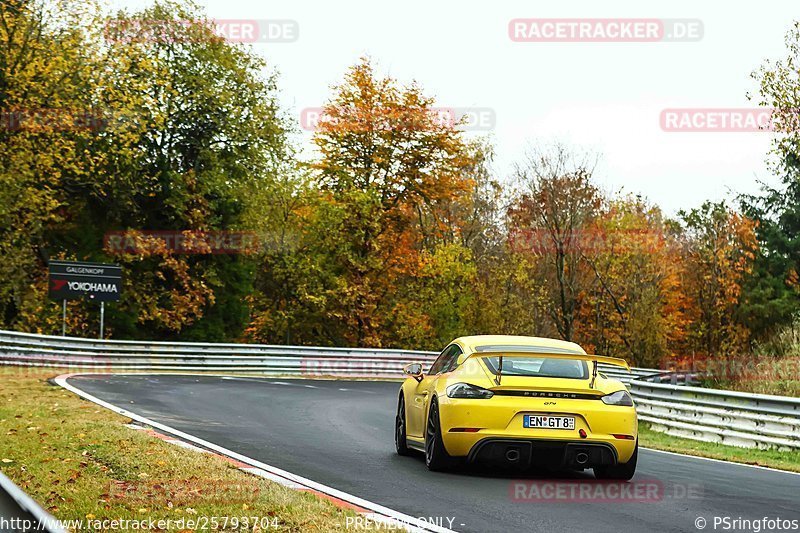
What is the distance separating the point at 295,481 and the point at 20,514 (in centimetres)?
515

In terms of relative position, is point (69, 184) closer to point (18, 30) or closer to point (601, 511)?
point (18, 30)

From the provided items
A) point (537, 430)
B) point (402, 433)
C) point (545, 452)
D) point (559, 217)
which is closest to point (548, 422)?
point (537, 430)

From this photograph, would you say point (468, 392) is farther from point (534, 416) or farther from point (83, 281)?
point (83, 281)

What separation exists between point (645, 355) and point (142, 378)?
40.3 meters

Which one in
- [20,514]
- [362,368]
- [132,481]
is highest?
[20,514]

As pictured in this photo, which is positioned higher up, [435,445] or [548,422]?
[548,422]

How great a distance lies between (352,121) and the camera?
153ft

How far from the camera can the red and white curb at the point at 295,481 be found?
746 centimetres

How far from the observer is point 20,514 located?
449cm

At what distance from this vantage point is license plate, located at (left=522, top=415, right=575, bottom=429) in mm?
10102

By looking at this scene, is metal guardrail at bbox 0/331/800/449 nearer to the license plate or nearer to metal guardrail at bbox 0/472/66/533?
the license plate

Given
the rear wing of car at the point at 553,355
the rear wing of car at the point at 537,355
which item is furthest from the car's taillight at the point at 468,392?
the rear wing of car at the point at 553,355

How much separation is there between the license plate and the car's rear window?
512 millimetres

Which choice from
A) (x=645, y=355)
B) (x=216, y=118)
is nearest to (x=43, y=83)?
(x=216, y=118)
